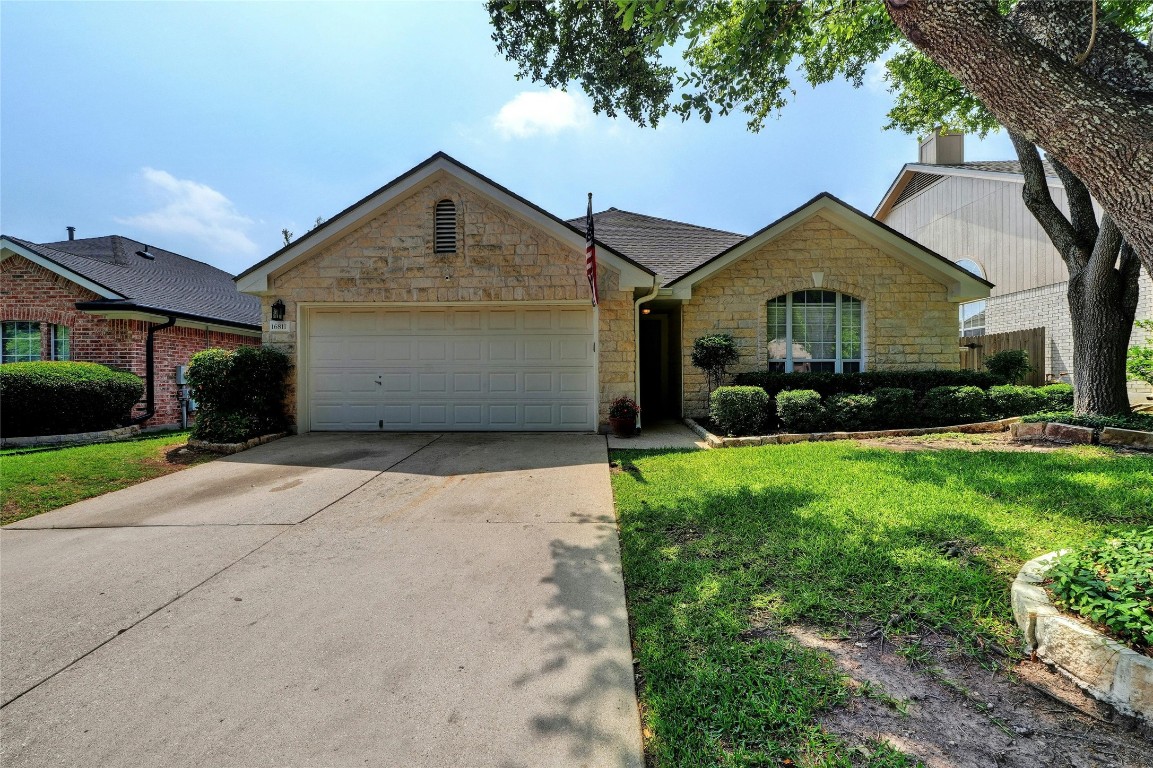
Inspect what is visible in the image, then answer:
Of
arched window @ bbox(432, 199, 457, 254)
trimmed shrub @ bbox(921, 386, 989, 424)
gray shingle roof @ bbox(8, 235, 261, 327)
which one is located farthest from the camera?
gray shingle roof @ bbox(8, 235, 261, 327)

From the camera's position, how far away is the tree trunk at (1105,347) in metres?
7.36

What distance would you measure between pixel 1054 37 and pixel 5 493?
416 inches

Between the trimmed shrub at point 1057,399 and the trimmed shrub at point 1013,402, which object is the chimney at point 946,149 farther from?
the trimmed shrub at point 1013,402

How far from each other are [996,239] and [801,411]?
14685 millimetres

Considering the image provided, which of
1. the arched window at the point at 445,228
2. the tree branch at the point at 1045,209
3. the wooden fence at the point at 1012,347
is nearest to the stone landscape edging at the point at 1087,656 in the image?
the tree branch at the point at 1045,209

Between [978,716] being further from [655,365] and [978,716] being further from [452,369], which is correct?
[655,365]

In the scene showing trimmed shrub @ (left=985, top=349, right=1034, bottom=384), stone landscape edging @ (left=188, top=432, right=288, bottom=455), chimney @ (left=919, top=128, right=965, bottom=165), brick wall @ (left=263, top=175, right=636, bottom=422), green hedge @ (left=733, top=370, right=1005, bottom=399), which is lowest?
stone landscape edging @ (left=188, top=432, right=288, bottom=455)

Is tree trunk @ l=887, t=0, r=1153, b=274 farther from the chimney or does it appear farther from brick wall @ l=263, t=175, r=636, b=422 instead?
the chimney

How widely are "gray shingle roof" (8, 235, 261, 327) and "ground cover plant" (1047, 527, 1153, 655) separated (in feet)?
48.2

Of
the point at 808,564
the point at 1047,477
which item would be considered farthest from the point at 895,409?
the point at 808,564

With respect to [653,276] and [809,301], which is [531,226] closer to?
[653,276]

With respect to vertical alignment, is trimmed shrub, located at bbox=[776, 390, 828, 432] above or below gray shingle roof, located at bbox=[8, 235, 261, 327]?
below

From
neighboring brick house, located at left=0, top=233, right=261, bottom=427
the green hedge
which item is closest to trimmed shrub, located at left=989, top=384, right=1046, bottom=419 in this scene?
the green hedge

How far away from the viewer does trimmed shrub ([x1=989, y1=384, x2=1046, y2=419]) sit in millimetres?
8531
